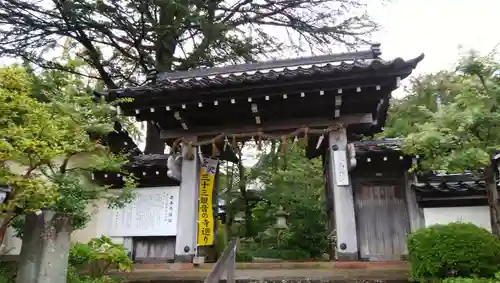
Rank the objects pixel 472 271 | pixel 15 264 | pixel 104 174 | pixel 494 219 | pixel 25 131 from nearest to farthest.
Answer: pixel 25 131
pixel 472 271
pixel 494 219
pixel 15 264
pixel 104 174

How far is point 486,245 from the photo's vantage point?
18.6 ft

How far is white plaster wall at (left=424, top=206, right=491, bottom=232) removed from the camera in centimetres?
789

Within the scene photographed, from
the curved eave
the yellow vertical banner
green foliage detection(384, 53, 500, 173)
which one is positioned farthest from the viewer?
the yellow vertical banner

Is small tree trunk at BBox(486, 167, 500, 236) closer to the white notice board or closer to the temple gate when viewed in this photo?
the temple gate

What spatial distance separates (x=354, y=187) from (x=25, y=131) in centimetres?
642

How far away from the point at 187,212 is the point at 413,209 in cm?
479

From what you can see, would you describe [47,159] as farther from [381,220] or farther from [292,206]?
[292,206]

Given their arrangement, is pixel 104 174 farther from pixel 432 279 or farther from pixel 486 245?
pixel 486 245

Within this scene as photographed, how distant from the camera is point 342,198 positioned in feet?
24.9

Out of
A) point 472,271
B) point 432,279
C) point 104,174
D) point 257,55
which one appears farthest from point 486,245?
point 257,55

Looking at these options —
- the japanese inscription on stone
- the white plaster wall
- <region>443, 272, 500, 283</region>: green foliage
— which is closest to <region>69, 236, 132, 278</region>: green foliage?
the japanese inscription on stone

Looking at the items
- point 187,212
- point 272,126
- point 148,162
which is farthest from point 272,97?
point 148,162

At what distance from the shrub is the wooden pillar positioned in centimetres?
212

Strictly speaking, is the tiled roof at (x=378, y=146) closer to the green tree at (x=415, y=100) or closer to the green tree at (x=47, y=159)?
the green tree at (x=47, y=159)
